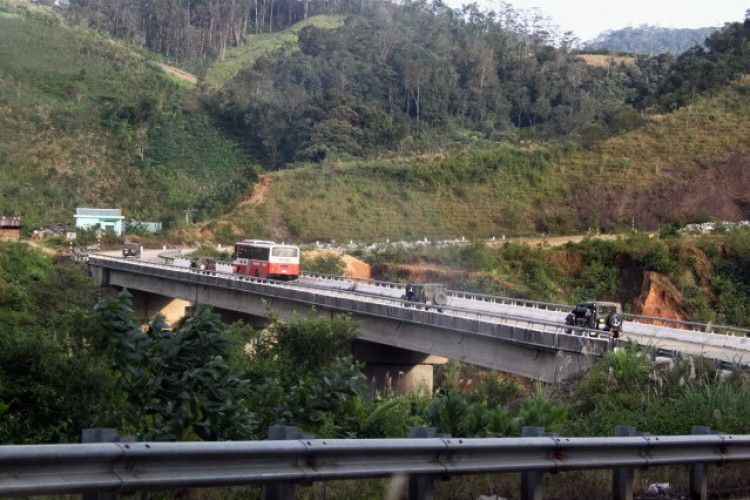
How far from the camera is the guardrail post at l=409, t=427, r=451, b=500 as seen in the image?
681 centimetres

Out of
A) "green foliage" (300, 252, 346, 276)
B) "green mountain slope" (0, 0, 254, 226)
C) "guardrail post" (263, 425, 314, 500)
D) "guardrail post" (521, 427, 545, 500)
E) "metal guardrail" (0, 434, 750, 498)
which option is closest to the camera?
"metal guardrail" (0, 434, 750, 498)

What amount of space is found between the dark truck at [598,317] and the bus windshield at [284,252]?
24.0 m

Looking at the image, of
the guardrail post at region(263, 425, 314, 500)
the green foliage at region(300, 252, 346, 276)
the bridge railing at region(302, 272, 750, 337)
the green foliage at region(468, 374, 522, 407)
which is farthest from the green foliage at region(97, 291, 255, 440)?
the green foliage at region(300, 252, 346, 276)

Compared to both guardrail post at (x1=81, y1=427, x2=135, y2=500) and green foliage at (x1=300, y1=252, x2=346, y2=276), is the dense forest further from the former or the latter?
guardrail post at (x1=81, y1=427, x2=135, y2=500)

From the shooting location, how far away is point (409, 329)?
27719mm

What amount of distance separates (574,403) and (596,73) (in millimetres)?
130133

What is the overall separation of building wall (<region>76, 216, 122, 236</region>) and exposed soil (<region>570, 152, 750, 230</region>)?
39.5 metres

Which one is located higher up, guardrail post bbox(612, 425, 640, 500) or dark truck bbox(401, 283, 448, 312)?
guardrail post bbox(612, 425, 640, 500)

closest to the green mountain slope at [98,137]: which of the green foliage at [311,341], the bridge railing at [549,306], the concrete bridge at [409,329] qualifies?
the concrete bridge at [409,329]

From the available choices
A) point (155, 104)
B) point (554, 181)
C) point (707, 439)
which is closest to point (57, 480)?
point (707, 439)

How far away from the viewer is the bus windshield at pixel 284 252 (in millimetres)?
45875

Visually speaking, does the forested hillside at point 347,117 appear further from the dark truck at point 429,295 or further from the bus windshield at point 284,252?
the dark truck at point 429,295

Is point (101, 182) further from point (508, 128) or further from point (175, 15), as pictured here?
point (175, 15)

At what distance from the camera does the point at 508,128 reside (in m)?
118
